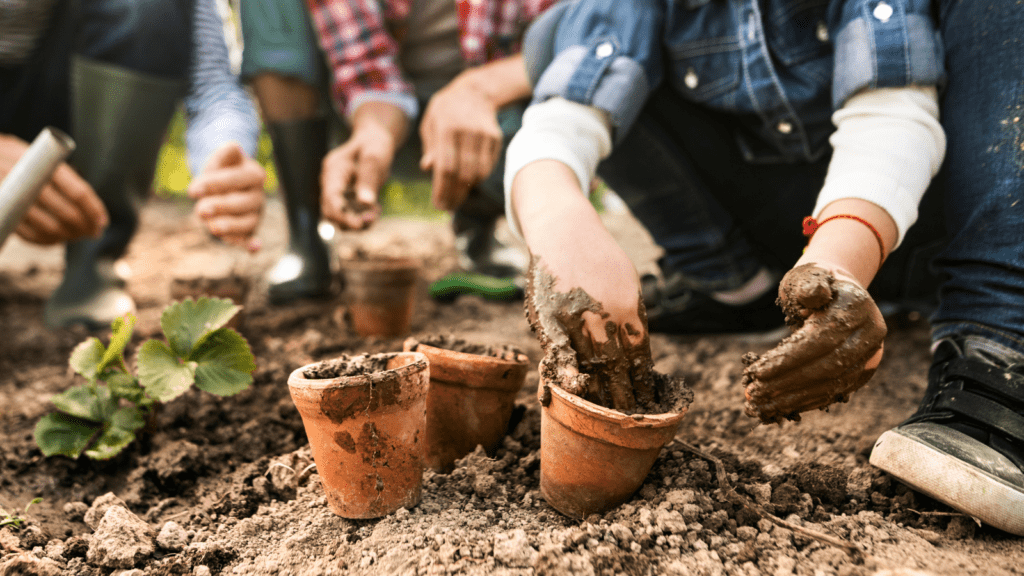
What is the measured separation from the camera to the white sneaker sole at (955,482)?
3.00 feet

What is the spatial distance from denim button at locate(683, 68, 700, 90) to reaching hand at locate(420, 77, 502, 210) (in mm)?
529

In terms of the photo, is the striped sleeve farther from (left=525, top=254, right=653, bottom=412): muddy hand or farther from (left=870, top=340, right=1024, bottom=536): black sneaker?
(left=870, top=340, right=1024, bottom=536): black sneaker

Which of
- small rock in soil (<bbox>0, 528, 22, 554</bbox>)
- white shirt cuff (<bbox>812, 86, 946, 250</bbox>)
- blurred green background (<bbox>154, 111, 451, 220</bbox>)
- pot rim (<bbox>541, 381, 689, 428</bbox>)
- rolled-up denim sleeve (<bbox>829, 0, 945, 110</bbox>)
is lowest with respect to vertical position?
blurred green background (<bbox>154, 111, 451, 220</bbox>)

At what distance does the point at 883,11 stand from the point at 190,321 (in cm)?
156

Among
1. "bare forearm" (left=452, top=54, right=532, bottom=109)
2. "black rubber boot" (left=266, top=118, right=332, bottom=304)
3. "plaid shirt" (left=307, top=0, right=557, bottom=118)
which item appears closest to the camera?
"bare forearm" (left=452, top=54, right=532, bottom=109)

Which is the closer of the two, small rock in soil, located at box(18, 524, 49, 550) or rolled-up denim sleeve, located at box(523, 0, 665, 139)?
small rock in soil, located at box(18, 524, 49, 550)

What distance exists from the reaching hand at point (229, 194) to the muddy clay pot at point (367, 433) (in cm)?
104

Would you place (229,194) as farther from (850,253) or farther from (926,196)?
(926,196)

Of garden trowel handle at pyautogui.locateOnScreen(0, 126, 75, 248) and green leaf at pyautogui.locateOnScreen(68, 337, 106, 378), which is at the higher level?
garden trowel handle at pyautogui.locateOnScreen(0, 126, 75, 248)

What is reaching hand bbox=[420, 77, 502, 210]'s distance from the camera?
1.69 metres

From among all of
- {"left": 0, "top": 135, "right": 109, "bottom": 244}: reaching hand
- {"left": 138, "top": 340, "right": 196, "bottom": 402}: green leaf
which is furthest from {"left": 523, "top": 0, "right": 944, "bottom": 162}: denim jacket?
{"left": 0, "top": 135, "right": 109, "bottom": 244}: reaching hand

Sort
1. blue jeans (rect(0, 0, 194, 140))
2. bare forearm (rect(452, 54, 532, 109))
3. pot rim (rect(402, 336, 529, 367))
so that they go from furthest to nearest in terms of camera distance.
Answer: blue jeans (rect(0, 0, 194, 140)) < bare forearm (rect(452, 54, 532, 109)) < pot rim (rect(402, 336, 529, 367))

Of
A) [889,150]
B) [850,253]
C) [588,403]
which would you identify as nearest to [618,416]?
[588,403]

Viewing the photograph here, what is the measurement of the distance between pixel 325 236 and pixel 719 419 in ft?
6.30
